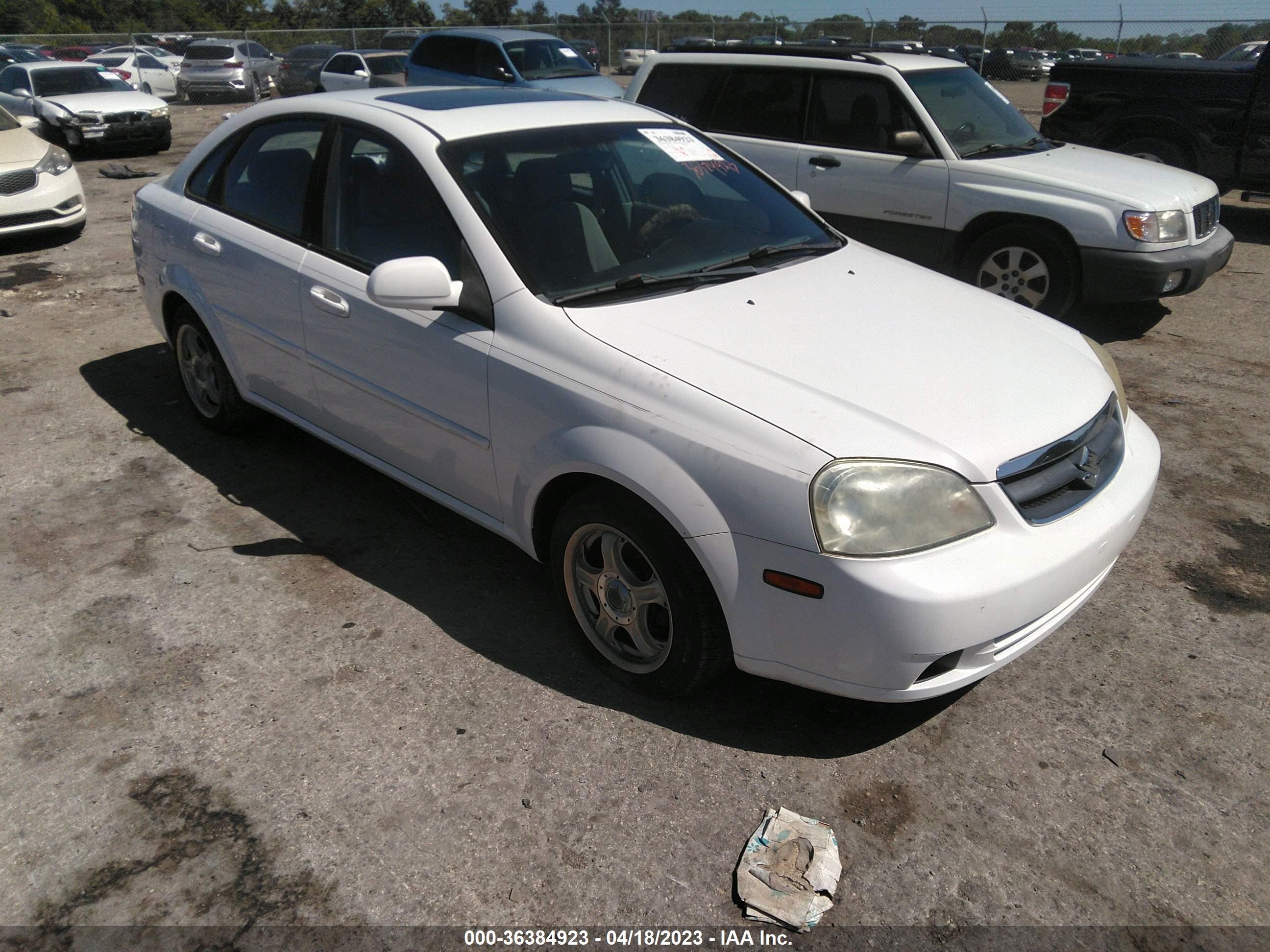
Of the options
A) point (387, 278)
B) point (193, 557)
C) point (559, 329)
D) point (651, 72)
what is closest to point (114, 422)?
point (193, 557)

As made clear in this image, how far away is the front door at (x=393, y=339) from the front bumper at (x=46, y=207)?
692 centimetres

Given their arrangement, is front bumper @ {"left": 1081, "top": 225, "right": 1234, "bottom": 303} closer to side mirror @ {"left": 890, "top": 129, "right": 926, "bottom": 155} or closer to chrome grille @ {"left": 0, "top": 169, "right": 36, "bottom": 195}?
side mirror @ {"left": 890, "top": 129, "right": 926, "bottom": 155}

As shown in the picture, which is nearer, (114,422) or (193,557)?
(193,557)

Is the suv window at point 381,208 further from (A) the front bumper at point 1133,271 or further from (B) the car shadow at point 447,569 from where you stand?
(A) the front bumper at point 1133,271

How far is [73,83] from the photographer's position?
1561 centimetres

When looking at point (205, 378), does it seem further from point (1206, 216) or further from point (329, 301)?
point (1206, 216)

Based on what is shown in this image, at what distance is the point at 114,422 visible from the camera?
5332 millimetres

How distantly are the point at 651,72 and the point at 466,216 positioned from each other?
17.8 feet

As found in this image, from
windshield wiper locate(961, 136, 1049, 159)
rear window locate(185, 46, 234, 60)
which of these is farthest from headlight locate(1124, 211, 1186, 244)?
rear window locate(185, 46, 234, 60)

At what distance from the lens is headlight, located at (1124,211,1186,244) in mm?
6195

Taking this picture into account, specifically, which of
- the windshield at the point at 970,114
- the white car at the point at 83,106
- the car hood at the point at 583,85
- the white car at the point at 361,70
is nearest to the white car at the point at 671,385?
the windshield at the point at 970,114

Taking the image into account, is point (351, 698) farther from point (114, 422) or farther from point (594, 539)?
point (114, 422)

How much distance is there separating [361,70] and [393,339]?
1836 centimetres

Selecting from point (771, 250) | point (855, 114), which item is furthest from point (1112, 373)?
point (855, 114)
